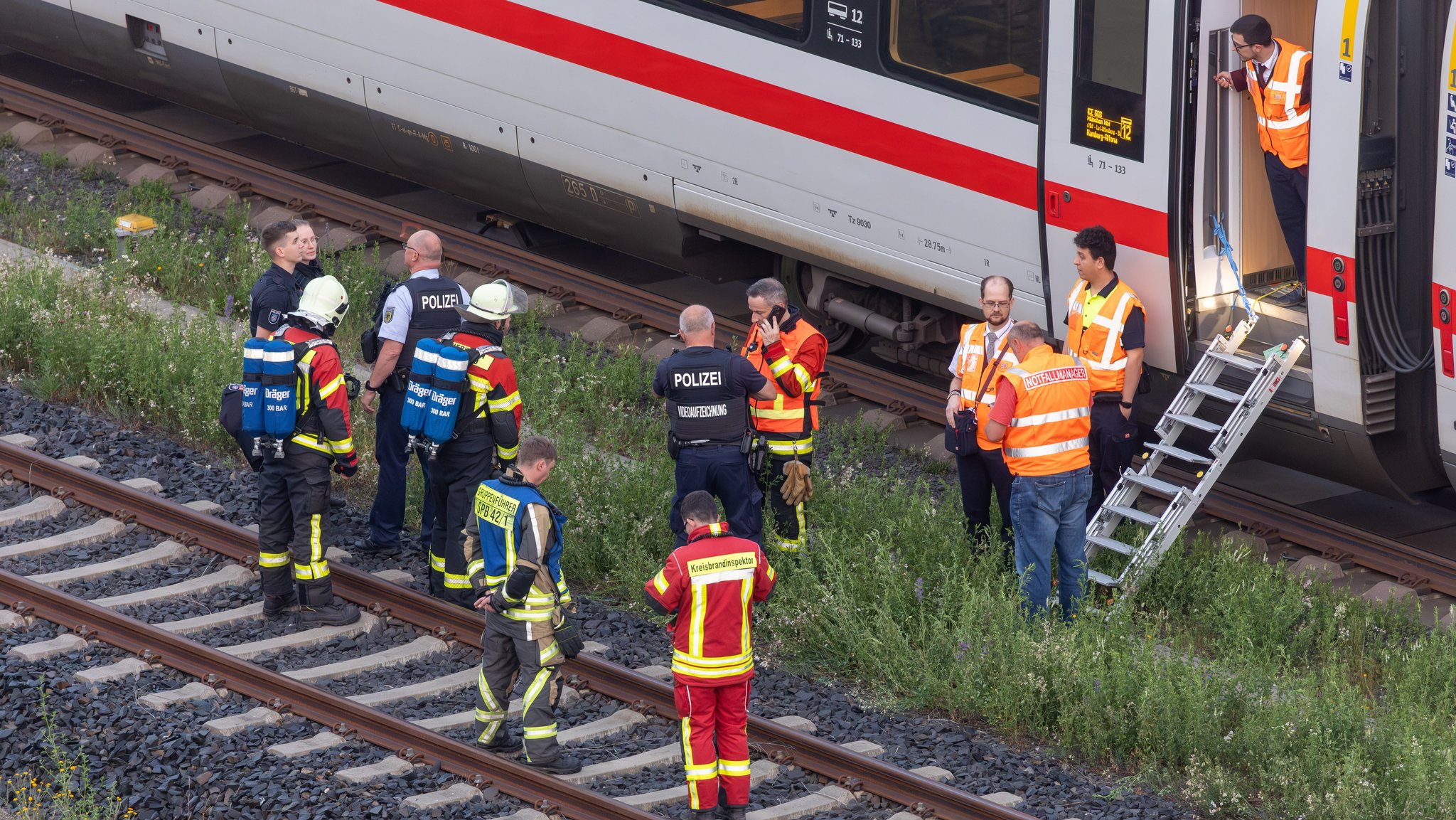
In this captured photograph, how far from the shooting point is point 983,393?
907 centimetres

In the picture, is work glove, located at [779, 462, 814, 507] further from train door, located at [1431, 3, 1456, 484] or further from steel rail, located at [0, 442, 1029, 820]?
train door, located at [1431, 3, 1456, 484]

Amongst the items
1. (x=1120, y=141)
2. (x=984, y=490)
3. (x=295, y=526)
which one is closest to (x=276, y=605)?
(x=295, y=526)

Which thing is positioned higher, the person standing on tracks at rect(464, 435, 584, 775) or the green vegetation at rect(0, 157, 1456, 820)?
the person standing on tracks at rect(464, 435, 584, 775)

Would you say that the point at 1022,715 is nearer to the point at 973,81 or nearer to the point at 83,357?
the point at 973,81

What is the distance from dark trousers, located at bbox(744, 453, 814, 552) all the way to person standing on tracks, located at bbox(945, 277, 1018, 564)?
2.79 ft

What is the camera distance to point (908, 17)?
10.3 m

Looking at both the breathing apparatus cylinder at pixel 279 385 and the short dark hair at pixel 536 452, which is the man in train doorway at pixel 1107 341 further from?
the breathing apparatus cylinder at pixel 279 385

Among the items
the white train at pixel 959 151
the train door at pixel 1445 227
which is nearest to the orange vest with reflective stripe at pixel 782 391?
the white train at pixel 959 151

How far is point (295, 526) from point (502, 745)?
1.77 meters

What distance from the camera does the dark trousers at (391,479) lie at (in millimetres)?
9523

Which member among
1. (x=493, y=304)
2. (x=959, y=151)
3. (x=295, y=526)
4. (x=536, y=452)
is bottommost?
(x=295, y=526)

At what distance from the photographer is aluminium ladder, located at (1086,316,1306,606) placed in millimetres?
9242

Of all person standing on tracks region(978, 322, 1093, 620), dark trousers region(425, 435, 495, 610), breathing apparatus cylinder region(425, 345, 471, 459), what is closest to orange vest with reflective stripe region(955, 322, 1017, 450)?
person standing on tracks region(978, 322, 1093, 620)

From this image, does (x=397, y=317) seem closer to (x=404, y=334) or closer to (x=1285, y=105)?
(x=404, y=334)
